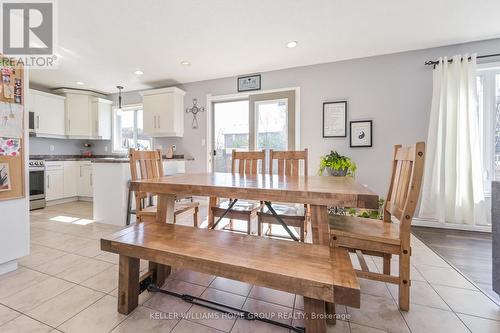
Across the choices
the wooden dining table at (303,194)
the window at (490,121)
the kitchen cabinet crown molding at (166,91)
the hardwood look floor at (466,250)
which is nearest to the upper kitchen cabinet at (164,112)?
the kitchen cabinet crown molding at (166,91)

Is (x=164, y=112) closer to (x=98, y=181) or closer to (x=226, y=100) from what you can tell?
(x=226, y=100)

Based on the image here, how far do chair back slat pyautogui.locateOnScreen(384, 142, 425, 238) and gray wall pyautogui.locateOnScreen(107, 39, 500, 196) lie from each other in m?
1.68

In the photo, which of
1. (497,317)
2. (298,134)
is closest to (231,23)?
(298,134)

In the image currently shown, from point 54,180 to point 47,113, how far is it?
4.48 ft

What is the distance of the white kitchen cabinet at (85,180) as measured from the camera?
4.47 meters

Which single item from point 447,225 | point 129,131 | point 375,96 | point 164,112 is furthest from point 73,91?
point 447,225

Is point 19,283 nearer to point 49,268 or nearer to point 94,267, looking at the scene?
point 49,268

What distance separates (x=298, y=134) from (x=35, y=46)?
3.80 meters

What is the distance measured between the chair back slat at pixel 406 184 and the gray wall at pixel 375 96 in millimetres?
1681

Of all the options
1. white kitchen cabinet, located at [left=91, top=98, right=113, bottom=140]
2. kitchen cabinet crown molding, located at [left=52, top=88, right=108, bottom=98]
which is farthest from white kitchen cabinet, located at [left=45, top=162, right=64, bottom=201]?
kitchen cabinet crown molding, located at [left=52, top=88, right=108, bottom=98]

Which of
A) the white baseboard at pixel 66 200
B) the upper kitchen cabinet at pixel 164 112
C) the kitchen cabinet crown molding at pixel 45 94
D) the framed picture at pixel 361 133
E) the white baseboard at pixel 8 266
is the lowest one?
the white baseboard at pixel 8 266

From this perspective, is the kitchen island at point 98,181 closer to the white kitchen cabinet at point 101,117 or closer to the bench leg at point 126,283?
the white kitchen cabinet at point 101,117

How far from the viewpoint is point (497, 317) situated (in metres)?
1.26

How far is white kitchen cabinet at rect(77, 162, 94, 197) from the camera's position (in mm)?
4473
